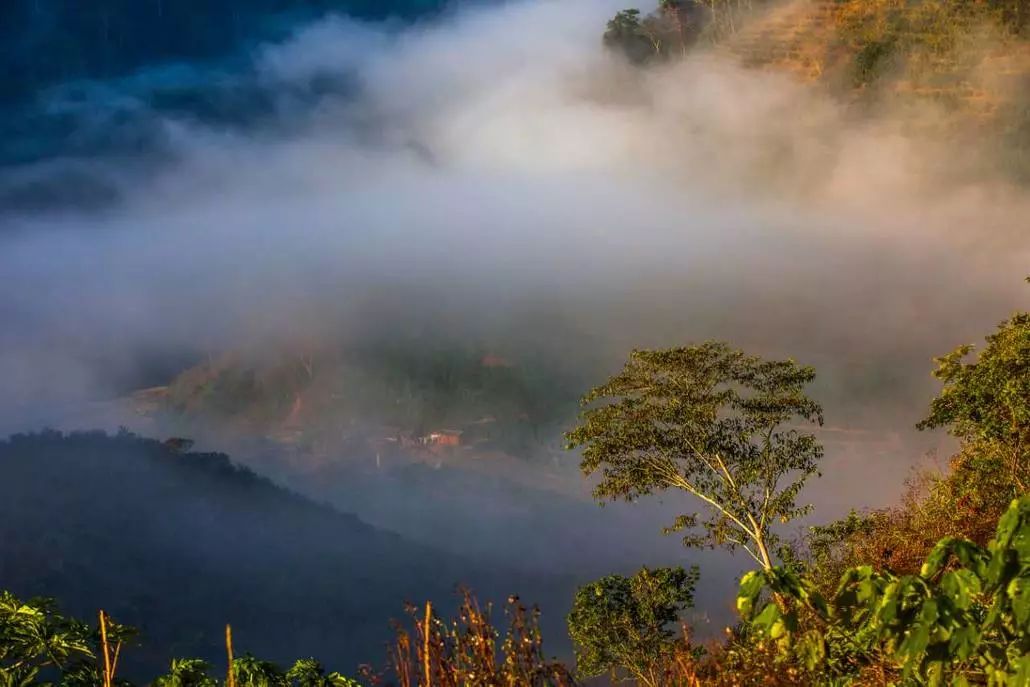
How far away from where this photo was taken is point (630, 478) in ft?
83.7

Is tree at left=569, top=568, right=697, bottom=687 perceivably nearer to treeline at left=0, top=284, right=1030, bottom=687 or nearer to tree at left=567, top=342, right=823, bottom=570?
treeline at left=0, top=284, right=1030, bottom=687

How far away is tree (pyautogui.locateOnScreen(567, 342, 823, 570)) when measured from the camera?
25375 mm

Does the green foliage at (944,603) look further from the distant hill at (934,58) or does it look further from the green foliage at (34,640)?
the distant hill at (934,58)

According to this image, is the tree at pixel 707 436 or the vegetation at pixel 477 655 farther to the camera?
the tree at pixel 707 436

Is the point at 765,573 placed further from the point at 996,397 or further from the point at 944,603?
the point at 996,397

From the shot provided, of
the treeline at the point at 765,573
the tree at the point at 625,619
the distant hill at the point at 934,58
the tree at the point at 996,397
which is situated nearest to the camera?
the treeline at the point at 765,573

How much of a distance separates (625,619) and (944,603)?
30.8 metres

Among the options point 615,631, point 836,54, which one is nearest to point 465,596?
point 615,631

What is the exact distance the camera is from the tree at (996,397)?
23031 millimetres

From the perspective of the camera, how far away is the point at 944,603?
424 cm

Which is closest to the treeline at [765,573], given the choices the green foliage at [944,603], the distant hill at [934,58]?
the green foliage at [944,603]

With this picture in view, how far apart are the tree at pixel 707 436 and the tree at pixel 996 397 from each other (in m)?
3.61

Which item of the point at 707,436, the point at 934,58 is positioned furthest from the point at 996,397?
the point at 934,58

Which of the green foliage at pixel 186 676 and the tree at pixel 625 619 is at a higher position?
the tree at pixel 625 619
